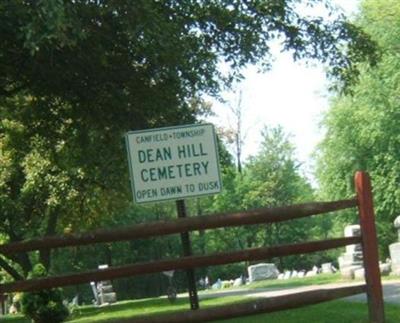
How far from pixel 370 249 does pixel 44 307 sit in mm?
12283

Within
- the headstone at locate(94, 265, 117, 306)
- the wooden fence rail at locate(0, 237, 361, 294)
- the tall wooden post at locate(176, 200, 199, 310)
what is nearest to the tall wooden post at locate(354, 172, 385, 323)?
the wooden fence rail at locate(0, 237, 361, 294)

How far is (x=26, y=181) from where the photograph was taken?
1145 inches

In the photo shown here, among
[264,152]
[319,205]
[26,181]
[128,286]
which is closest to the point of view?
[319,205]

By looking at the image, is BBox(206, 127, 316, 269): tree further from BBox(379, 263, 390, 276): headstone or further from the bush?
the bush

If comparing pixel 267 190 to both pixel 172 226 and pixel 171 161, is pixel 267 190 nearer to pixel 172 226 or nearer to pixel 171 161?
pixel 171 161

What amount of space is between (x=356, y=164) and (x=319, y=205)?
2994cm

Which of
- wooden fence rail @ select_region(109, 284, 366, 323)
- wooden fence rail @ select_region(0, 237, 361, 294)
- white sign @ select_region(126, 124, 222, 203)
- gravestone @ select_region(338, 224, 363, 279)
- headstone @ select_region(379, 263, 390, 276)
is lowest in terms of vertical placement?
headstone @ select_region(379, 263, 390, 276)

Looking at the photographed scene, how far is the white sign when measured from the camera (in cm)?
849

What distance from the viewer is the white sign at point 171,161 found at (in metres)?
8.49

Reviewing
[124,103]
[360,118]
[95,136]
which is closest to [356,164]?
[360,118]

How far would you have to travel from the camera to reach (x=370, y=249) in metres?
7.38

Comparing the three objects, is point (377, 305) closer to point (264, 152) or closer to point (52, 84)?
point (52, 84)

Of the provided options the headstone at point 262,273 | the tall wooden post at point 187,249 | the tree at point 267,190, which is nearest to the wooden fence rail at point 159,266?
the tall wooden post at point 187,249

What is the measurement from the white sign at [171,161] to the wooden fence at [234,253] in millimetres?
1508
